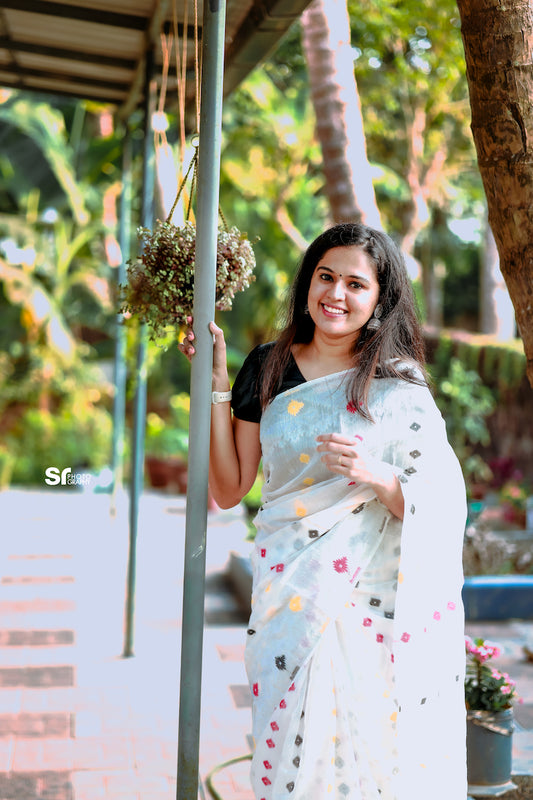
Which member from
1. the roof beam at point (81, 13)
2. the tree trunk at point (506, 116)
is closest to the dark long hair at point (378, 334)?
the tree trunk at point (506, 116)

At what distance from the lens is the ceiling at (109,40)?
355 cm

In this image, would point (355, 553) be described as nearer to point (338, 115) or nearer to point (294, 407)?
point (294, 407)

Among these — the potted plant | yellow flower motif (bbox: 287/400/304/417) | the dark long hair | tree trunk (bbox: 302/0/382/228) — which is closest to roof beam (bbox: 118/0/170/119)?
tree trunk (bbox: 302/0/382/228)

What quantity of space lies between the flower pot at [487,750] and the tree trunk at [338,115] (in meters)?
2.48

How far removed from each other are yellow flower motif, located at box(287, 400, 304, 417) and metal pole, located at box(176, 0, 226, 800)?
0.70 ft

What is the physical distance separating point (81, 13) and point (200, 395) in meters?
2.45

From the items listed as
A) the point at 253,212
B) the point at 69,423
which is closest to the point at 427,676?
the point at 69,423

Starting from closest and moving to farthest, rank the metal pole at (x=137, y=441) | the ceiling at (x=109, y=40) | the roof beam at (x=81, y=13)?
the ceiling at (x=109, y=40) < the roof beam at (x=81, y=13) < the metal pole at (x=137, y=441)

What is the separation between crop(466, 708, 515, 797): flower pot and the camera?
3150 mm

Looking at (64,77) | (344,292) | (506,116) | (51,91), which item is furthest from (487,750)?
(51,91)

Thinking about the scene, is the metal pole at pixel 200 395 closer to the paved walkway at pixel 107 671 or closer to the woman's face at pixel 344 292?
the woman's face at pixel 344 292

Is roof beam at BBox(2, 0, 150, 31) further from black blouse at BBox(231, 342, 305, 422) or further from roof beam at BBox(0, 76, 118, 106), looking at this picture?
black blouse at BBox(231, 342, 305, 422)

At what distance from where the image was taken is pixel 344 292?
2311 mm

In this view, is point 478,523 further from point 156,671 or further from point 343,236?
point 343,236
